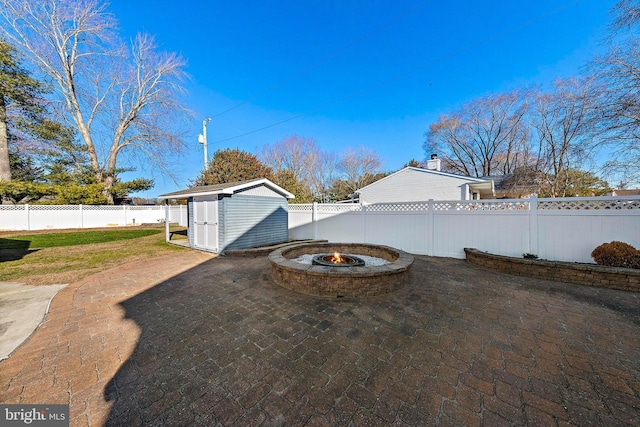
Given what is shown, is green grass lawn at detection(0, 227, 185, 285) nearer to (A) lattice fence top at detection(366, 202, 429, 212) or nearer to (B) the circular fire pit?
(B) the circular fire pit

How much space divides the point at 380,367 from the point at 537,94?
22981 millimetres

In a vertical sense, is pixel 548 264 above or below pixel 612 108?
below

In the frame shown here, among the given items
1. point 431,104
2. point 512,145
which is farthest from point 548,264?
point 512,145

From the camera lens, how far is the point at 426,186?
12992 millimetres

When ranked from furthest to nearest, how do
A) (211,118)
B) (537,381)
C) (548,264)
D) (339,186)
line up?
(339,186), (211,118), (548,264), (537,381)

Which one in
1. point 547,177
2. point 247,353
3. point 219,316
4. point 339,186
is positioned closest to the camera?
point 247,353

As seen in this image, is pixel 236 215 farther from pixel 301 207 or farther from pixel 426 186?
pixel 426 186

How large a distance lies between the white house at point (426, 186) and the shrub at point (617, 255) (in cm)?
774

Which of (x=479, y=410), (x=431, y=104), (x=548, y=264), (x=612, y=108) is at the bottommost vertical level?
(x=479, y=410)

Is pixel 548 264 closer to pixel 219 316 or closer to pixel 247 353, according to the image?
pixel 247 353

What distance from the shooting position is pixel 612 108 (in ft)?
24.7

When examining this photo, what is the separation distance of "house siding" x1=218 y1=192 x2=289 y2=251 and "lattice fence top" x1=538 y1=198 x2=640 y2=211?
8.08 m

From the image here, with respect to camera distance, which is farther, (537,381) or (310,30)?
(310,30)

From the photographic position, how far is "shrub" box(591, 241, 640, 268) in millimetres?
4088
